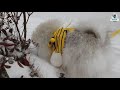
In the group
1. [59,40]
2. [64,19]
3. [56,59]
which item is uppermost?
[64,19]

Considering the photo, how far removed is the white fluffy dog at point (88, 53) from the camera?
1.75 metres

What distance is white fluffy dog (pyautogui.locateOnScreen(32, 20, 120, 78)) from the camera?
5.74 ft

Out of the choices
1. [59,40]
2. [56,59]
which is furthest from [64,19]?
[56,59]

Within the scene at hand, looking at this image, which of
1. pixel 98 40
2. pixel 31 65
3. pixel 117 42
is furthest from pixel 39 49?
pixel 117 42

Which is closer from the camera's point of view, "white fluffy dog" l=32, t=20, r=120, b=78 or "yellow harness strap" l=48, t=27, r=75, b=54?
"white fluffy dog" l=32, t=20, r=120, b=78

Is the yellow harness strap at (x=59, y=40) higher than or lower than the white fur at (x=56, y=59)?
higher

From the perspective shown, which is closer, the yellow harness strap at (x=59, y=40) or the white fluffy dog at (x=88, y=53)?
the white fluffy dog at (x=88, y=53)

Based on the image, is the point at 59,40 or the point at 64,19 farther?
the point at 64,19

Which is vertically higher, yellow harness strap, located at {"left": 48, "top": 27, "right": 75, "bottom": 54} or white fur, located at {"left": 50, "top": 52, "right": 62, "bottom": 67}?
yellow harness strap, located at {"left": 48, "top": 27, "right": 75, "bottom": 54}

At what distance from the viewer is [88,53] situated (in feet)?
5.73

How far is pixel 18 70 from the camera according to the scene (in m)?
1.71

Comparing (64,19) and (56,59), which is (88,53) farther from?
(64,19)

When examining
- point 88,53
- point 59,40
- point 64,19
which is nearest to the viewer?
point 88,53

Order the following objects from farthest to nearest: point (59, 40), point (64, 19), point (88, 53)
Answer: point (64, 19) → point (59, 40) → point (88, 53)
